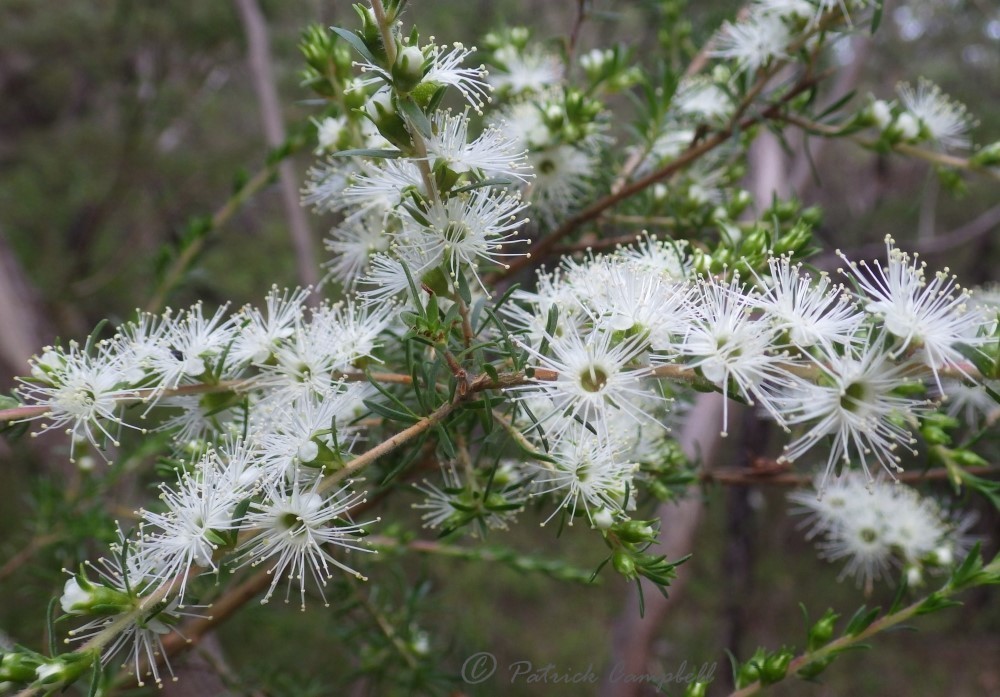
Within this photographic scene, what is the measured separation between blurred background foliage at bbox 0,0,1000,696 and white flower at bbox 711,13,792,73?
9.17 ft

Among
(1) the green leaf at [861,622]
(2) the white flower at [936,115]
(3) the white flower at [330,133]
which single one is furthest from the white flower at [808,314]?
(2) the white flower at [936,115]

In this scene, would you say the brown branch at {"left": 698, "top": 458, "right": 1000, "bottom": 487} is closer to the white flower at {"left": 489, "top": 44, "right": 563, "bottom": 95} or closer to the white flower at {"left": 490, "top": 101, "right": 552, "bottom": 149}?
the white flower at {"left": 490, "top": 101, "right": 552, "bottom": 149}

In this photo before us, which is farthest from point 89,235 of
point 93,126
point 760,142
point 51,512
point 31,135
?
point 760,142

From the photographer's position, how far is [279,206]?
6.35 meters

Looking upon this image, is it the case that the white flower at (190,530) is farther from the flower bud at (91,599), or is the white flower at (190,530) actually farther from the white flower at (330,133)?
the white flower at (330,133)

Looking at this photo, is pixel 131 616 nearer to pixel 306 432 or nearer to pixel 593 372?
pixel 306 432

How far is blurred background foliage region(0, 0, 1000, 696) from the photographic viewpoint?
455 centimetres

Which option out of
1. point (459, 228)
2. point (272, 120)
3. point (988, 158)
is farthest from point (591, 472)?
point (272, 120)

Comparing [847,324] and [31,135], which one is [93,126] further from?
[847,324]

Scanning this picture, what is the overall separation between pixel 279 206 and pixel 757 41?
5.60 metres

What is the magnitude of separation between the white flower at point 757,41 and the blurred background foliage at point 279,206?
2.79 meters

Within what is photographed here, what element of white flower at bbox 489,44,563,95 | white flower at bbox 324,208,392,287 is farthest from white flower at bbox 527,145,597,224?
white flower at bbox 324,208,392,287

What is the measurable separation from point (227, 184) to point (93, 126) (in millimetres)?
→ 1410

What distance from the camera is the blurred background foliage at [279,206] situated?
455 cm
